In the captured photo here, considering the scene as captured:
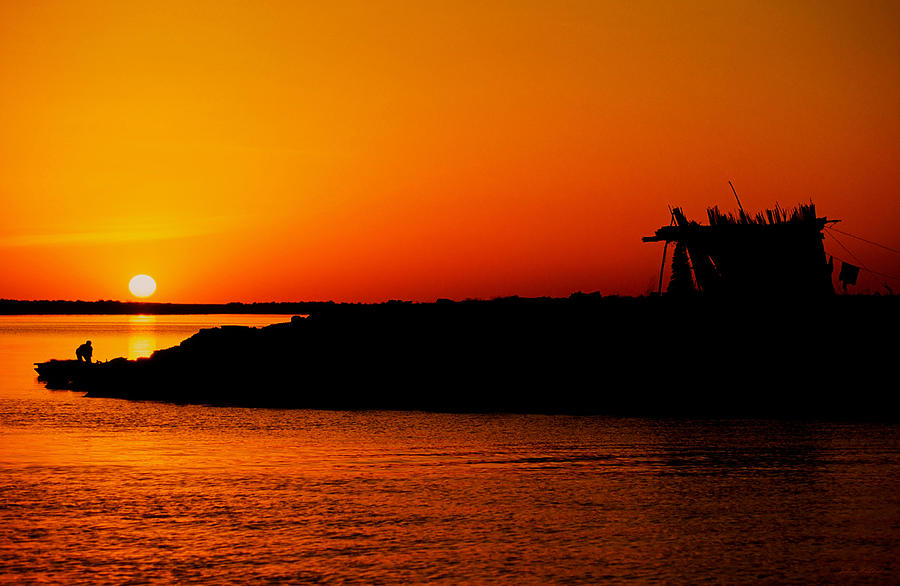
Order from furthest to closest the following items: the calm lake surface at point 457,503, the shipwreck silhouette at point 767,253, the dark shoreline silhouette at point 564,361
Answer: the shipwreck silhouette at point 767,253
the dark shoreline silhouette at point 564,361
the calm lake surface at point 457,503

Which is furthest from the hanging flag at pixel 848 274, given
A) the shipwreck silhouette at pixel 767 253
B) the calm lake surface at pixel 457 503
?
the calm lake surface at pixel 457 503

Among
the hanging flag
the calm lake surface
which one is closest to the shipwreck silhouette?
the hanging flag

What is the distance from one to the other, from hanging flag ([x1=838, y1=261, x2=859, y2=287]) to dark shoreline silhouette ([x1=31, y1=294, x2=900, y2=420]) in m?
1.20

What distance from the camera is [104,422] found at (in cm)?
2841

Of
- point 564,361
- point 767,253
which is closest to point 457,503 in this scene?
point 564,361

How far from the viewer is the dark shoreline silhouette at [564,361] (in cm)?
3138

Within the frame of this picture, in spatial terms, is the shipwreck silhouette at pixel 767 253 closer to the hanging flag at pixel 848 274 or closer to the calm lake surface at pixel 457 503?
the hanging flag at pixel 848 274

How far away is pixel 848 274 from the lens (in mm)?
38188

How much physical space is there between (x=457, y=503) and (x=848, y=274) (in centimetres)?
2706

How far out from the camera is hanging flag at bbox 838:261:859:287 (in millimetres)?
38125

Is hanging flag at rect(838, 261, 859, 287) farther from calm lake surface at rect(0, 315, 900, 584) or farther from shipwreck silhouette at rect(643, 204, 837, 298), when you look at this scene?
calm lake surface at rect(0, 315, 900, 584)

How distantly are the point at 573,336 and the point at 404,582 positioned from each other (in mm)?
25212

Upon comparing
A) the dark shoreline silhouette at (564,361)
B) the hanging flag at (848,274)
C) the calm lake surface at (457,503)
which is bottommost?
the calm lake surface at (457,503)

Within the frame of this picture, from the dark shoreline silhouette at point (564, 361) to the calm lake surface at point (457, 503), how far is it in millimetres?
5270
